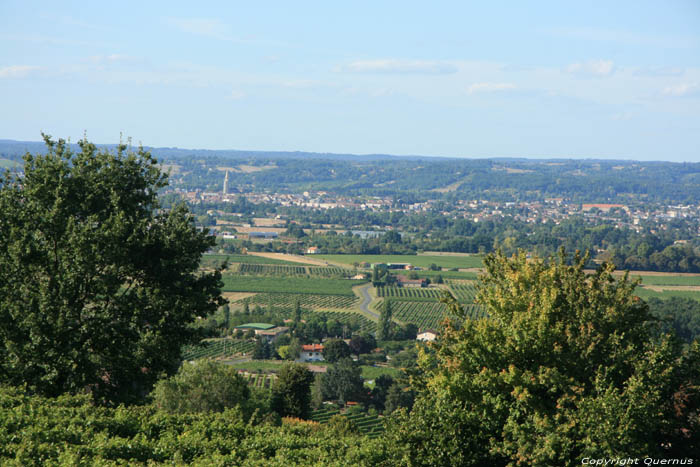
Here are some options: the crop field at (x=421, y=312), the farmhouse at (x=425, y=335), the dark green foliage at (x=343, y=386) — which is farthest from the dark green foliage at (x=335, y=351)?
the crop field at (x=421, y=312)

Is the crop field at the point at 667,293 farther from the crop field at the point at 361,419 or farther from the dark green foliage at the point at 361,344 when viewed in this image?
the crop field at the point at 361,419

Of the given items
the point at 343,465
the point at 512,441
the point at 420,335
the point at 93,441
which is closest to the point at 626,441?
the point at 512,441

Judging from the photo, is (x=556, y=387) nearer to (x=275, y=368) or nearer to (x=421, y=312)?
(x=275, y=368)

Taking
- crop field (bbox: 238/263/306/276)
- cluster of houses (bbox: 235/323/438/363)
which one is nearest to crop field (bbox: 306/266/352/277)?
crop field (bbox: 238/263/306/276)

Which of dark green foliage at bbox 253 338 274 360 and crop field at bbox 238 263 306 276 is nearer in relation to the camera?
dark green foliage at bbox 253 338 274 360

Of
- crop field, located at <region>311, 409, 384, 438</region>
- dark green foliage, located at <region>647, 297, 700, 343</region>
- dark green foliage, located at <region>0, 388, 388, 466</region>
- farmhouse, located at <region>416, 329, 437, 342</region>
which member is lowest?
farmhouse, located at <region>416, 329, 437, 342</region>

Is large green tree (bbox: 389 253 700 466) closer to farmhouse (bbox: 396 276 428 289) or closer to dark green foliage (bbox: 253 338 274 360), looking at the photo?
dark green foliage (bbox: 253 338 274 360)
